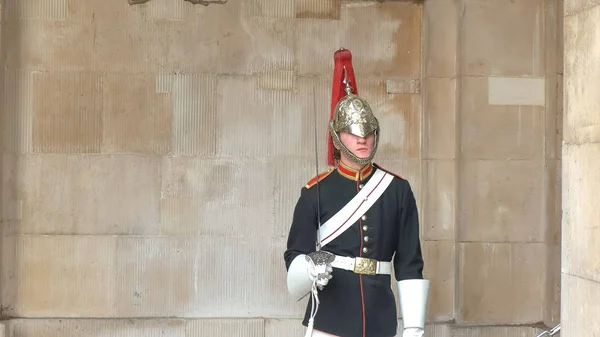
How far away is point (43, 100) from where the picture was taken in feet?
21.4

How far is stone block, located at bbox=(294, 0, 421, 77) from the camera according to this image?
667 centimetres

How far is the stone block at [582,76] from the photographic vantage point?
416 cm

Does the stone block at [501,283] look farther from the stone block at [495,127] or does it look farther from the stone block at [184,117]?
the stone block at [184,117]

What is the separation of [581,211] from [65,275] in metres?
3.88

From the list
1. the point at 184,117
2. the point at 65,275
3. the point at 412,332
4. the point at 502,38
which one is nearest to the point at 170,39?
the point at 184,117

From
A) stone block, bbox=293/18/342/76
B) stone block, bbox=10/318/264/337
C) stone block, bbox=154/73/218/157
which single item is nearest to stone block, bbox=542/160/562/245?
stone block, bbox=293/18/342/76

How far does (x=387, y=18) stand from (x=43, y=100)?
2.67 m

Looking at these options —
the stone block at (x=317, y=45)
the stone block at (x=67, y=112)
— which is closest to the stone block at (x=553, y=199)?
the stone block at (x=317, y=45)

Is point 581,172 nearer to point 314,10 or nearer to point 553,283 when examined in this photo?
point 553,283

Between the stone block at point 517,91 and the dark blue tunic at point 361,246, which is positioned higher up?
the stone block at point 517,91

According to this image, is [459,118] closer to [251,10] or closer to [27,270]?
[251,10]

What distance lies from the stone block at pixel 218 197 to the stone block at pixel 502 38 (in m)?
1.78

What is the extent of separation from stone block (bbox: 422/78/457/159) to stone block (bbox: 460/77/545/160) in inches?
4.4

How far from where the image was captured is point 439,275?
659 centimetres
